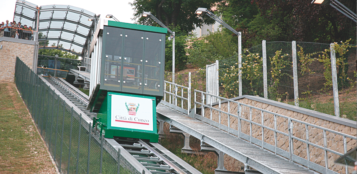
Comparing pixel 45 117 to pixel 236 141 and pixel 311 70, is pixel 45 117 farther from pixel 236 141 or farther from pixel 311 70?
pixel 311 70

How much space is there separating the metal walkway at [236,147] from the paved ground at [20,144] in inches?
188

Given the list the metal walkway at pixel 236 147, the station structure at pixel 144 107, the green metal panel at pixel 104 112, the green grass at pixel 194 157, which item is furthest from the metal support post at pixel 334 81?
the green metal panel at pixel 104 112

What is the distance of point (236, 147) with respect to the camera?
10625 mm

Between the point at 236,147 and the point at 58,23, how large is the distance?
109 ft

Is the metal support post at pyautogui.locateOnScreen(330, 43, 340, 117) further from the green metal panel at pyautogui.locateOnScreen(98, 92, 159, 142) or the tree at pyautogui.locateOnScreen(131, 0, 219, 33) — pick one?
the tree at pyautogui.locateOnScreen(131, 0, 219, 33)

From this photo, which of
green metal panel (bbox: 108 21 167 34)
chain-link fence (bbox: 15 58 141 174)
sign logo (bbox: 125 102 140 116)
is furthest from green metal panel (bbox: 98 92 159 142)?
green metal panel (bbox: 108 21 167 34)

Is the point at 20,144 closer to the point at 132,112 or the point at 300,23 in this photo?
the point at 132,112

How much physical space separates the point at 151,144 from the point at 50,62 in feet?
77.0

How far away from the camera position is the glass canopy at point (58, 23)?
34.4 meters

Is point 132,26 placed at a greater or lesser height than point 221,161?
greater

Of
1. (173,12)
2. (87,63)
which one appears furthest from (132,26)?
(173,12)

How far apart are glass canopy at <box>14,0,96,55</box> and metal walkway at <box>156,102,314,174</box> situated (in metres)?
23.6

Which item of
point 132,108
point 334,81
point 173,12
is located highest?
point 173,12

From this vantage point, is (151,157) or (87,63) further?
(87,63)
